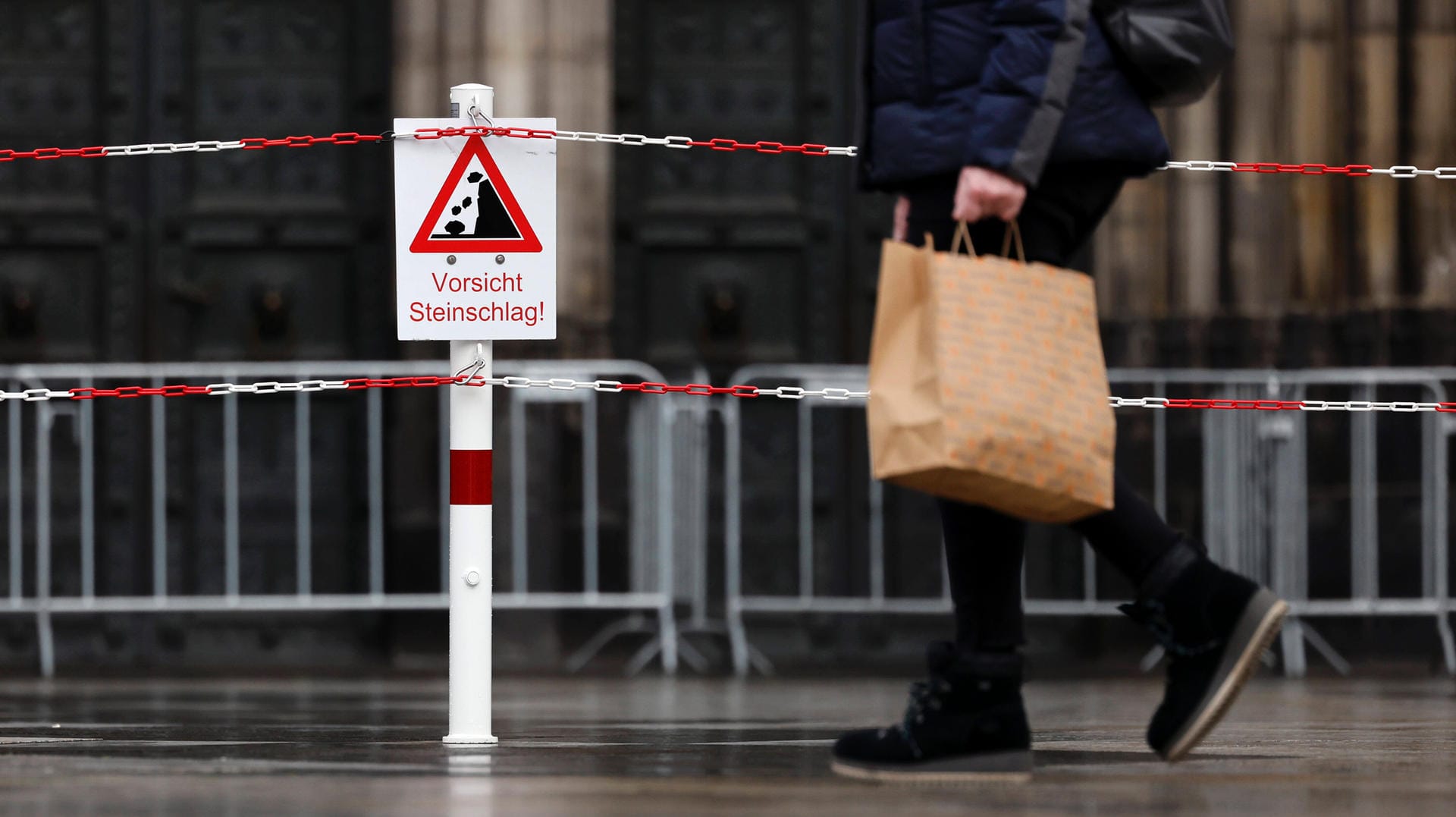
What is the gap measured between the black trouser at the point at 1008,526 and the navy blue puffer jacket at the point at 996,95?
0.19ft

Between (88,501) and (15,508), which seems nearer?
(15,508)

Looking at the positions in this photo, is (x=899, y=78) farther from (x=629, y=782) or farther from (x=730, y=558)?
(x=730, y=558)

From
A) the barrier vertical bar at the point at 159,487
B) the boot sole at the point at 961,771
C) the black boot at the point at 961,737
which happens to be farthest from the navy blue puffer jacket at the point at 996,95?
the barrier vertical bar at the point at 159,487

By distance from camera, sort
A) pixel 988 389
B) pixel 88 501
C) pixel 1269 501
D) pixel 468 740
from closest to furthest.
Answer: pixel 988 389 < pixel 468 740 < pixel 1269 501 < pixel 88 501

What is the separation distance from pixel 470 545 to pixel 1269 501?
17.7 ft

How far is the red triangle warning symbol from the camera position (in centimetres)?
515

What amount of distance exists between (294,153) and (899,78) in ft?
21.4

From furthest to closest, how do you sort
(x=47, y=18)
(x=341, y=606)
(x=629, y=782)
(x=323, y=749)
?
(x=47, y=18) < (x=341, y=606) < (x=323, y=749) < (x=629, y=782)

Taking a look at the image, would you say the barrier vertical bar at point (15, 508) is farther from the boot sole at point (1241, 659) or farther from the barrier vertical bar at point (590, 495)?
the boot sole at point (1241, 659)

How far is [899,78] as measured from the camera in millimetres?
4230

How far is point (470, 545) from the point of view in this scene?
16.8 ft

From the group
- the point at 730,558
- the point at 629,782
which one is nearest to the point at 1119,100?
the point at 629,782

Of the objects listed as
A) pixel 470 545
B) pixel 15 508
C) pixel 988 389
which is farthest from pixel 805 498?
pixel 988 389

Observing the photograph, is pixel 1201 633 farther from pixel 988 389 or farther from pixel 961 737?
pixel 988 389
